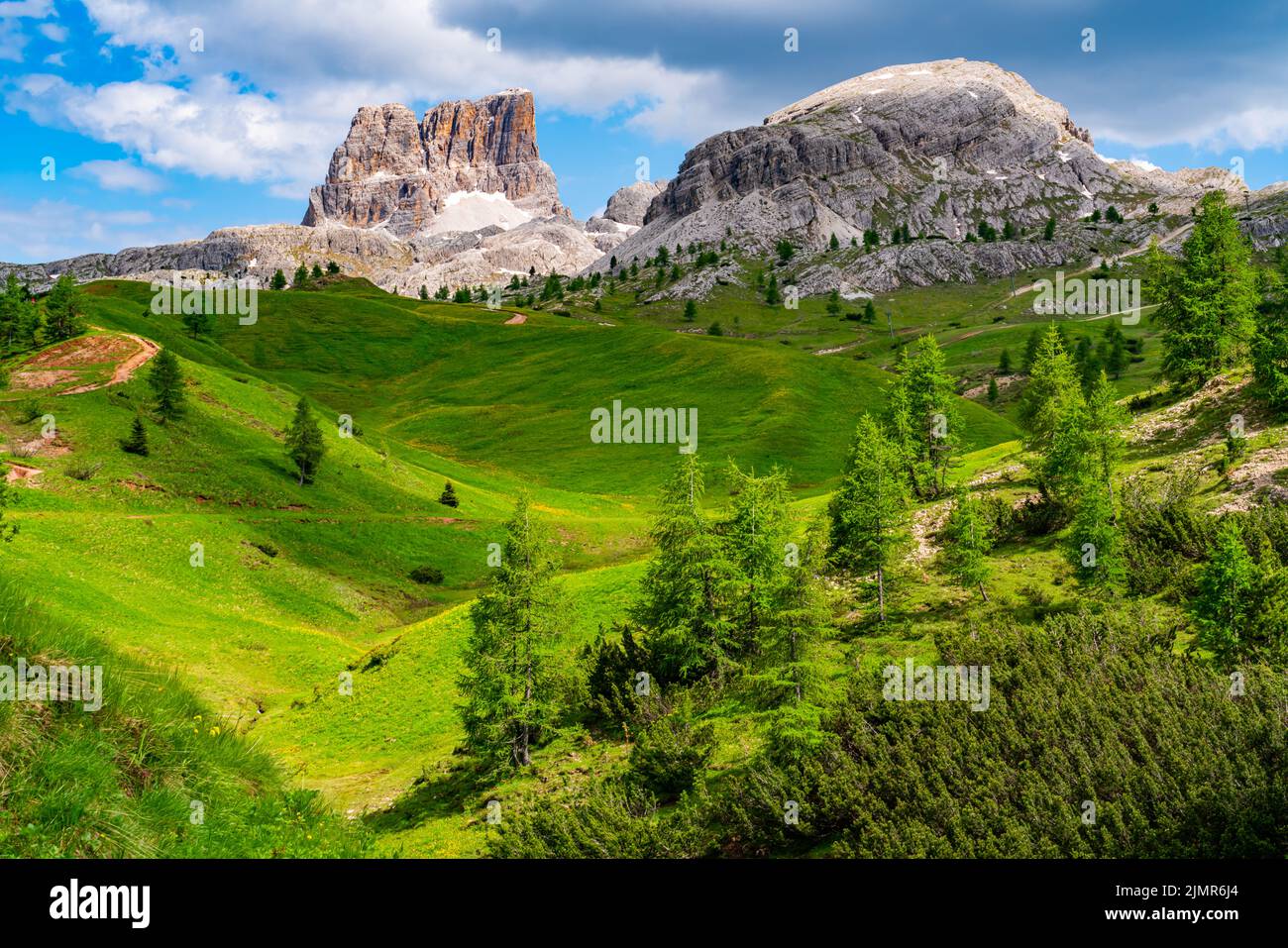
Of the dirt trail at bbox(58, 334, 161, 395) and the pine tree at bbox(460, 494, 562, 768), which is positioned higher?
the dirt trail at bbox(58, 334, 161, 395)

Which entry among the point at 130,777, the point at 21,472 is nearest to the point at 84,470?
the point at 21,472

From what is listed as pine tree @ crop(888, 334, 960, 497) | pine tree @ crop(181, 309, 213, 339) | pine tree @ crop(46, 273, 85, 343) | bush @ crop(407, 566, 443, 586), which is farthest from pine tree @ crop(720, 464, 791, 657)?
pine tree @ crop(181, 309, 213, 339)

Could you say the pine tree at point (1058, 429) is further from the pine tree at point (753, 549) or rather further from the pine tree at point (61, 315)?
the pine tree at point (61, 315)

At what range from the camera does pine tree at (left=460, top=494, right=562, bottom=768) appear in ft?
97.3

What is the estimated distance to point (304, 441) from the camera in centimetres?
7794

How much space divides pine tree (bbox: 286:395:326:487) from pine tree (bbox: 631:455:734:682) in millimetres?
55832

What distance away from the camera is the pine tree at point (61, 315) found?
9469cm

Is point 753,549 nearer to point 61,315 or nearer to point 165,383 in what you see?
point 165,383

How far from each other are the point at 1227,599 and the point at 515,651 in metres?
23.9

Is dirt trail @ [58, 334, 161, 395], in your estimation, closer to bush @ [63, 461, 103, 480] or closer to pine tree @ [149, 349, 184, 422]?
pine tree @ [149, 349, 184, 422]
